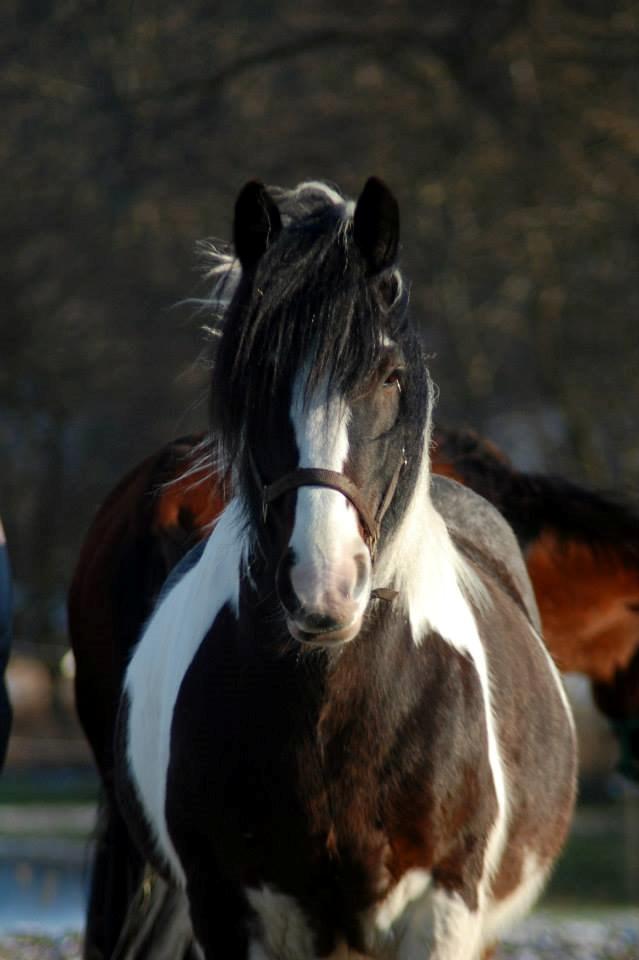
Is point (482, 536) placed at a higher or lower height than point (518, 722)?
higher

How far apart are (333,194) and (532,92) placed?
11.6 meters

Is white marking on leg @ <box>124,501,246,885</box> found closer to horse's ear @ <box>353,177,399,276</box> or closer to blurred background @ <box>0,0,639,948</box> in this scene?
horse's ear @ <box>353,177,399,276</box>

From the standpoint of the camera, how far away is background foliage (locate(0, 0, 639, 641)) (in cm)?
1517

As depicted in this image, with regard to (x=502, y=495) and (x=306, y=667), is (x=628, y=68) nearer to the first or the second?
(x=502, y=495)

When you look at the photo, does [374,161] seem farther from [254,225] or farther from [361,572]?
[361,572]

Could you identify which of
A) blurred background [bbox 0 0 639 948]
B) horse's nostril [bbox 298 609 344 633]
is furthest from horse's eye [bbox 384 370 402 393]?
blurred background [bbox 0 0 639 948]

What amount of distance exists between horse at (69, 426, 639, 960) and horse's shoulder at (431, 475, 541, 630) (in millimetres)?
Answer: 678

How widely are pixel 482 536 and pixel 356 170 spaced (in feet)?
38.3

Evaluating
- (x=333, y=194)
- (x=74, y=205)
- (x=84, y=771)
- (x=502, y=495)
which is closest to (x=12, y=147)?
(x=74, y=205)

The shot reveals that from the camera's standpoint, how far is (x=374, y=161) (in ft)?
53.6

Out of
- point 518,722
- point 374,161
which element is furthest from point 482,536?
point 374,161

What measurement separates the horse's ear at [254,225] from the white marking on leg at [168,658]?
1.88 feet

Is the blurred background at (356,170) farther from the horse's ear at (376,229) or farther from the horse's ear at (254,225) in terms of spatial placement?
the horse's ear at (376,229)

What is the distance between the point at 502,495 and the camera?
672 centimetres
